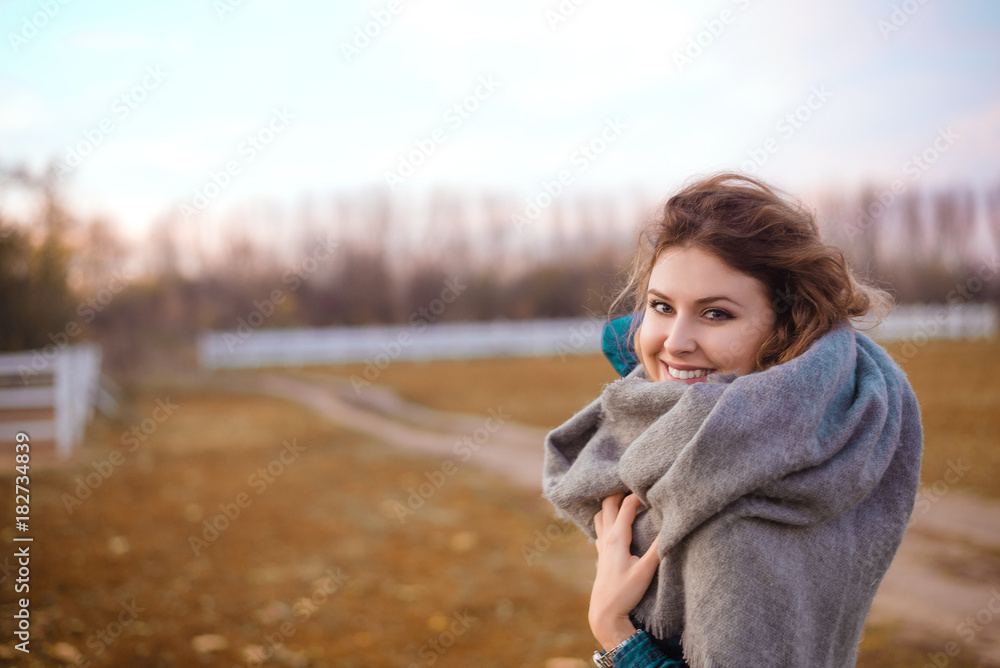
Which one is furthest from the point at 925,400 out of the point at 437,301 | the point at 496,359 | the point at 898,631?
the point at 437,301

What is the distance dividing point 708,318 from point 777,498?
1.20ft

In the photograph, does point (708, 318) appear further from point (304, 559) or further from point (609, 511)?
point (304, 559)

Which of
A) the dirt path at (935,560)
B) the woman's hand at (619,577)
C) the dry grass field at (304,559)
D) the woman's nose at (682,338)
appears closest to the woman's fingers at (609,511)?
the woman's hand at (619,577)

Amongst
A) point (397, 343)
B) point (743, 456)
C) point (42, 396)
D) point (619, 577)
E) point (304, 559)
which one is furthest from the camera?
point (397, 343)

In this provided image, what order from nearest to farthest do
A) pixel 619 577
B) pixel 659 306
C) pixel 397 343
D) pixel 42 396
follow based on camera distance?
1. pixel 619 577
2. pixel 659 306
3. pixel 42 396
4. pixel 397 343

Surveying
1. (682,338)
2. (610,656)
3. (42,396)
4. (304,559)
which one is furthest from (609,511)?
(42,396)

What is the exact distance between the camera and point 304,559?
19.5 feet

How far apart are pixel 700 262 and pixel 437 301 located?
34.6 metres

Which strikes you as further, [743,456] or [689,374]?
[689,374]

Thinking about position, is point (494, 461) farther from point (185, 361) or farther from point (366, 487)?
point (185, 361)

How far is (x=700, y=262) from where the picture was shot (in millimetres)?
1383

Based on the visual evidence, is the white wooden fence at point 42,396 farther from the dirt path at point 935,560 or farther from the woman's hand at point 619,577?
the woman's hand at point 619,577

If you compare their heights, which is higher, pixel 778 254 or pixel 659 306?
pixel 778 254

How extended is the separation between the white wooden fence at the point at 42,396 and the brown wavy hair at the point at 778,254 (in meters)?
9.99
